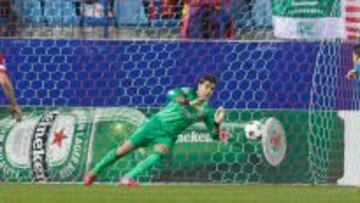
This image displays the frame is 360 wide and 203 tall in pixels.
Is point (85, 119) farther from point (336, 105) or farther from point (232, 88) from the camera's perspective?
point (336, 105)

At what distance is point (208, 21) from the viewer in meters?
19.0

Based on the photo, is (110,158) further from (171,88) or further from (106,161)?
(171,88)

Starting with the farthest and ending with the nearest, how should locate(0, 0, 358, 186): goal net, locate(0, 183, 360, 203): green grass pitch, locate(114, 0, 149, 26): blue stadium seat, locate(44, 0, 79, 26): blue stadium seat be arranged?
1. locate(114, 0, 149, 26): blue stadium seat
2. locate(44, 0, 79, 26): blue stadium seat
3. locate(0, 0, 358, 186): goal net
4. locate(0, 183, 360, 203): green grass pitch

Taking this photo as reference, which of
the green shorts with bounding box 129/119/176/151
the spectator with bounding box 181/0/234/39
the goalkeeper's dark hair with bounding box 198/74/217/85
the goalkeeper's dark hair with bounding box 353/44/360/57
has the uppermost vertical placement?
the spectator with bounding box 181/0/234/39

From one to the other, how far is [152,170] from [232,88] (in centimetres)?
181

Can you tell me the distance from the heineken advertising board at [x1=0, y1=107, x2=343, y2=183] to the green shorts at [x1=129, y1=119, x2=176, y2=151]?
1.84 feet

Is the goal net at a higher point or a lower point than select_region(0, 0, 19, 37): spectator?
lower

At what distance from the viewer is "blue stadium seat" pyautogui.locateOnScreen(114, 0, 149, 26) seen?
64.2ft

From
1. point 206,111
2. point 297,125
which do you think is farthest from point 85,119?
point 297,125

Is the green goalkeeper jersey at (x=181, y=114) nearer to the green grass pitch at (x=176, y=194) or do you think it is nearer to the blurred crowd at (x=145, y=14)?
the green grass pitch at (x=176, y=194)

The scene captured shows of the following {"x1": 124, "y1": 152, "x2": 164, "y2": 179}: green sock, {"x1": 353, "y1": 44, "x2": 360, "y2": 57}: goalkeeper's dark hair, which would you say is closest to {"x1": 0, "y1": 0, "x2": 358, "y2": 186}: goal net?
{"x1": 353, "y1": 44, "x2": 360, "y2": 57}: goalkeeper's dark hair

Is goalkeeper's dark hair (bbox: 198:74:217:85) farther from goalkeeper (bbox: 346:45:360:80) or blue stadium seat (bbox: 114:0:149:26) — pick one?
blue stadium seat (bbox: 114:0:149:26)

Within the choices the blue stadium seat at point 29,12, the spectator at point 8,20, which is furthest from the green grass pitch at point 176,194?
the blue stadium seat at point 29,12

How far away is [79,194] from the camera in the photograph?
13.9 metres
